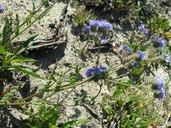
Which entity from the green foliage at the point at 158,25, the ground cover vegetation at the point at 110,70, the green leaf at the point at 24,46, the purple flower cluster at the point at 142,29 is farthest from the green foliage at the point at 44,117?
the green foliage at the point at 158,25

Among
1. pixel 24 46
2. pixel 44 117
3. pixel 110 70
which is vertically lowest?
pixel 44 117

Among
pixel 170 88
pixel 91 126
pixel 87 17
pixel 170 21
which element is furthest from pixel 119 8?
pixel 91 126

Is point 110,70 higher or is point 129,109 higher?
point 110,70

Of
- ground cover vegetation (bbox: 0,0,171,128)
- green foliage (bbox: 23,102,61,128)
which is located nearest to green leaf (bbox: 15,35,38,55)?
ground cover vegetation (bbox: 0,0,171,128)

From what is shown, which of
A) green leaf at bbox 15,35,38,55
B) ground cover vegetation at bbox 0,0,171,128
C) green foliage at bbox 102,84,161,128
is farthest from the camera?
green foliage at bbox 102,84,161,128

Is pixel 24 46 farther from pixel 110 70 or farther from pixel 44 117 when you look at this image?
pixel 110 70

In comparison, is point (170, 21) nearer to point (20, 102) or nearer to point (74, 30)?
point (74, 30)

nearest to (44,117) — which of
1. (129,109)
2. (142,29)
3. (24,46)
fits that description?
(24,46)

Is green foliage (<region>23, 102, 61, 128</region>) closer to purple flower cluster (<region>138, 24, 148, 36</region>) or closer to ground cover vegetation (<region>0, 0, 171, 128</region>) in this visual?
ground cover vegetation (<region>0, 0, 171, 128</region>)
